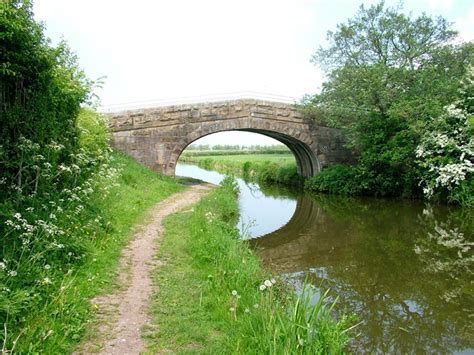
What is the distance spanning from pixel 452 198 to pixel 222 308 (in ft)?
40.3

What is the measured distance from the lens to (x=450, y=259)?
7.71 meters

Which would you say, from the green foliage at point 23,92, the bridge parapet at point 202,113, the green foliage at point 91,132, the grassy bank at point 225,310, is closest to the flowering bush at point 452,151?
the bridge parapet at point 202,113

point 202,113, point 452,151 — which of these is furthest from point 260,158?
point 452,151

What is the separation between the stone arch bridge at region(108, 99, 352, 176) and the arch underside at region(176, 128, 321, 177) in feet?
0.93

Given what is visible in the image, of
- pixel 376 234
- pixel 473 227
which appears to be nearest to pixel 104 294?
pixel 376 234

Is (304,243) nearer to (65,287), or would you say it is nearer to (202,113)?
(65,287)

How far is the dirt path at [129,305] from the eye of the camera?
3.48 meters

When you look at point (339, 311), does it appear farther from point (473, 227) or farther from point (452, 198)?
point (452, 198)

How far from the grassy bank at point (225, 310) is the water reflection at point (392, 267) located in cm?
96

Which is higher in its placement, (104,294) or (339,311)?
(104,294)

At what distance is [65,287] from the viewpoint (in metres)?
3.75

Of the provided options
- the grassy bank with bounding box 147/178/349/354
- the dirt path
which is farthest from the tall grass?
the grassy bank with bounding box 147/178/349/354

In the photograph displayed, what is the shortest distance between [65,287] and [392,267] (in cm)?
582

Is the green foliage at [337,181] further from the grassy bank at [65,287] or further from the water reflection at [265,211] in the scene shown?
the grassy bank at [65,287]
